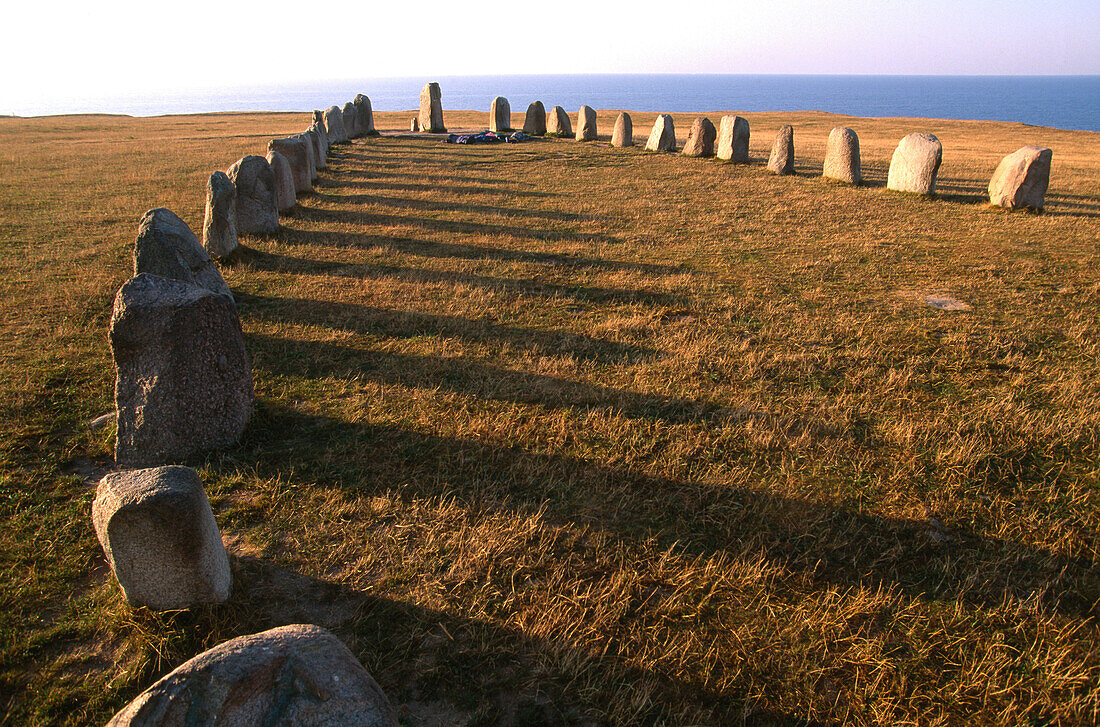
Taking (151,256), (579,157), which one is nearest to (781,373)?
(151,256)

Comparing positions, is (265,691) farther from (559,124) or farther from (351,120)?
(559,124)

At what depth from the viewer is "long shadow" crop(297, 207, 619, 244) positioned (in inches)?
427

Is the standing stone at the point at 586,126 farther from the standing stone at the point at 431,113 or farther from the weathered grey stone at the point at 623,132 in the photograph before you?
the standing stone at the point at 431,113

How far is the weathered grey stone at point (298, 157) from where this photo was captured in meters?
13.4

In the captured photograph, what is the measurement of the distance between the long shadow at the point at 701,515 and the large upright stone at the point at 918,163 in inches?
494

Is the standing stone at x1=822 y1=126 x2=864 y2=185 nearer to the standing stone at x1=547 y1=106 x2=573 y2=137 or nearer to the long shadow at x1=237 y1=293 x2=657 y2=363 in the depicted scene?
the long shadow at x1=237 y1=293 x2=657 y2=363

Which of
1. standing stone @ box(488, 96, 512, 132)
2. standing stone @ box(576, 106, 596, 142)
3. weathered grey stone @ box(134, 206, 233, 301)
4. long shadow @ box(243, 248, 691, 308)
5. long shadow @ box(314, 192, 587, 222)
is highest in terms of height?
standing stone @ box(488, 96, 512, 132)

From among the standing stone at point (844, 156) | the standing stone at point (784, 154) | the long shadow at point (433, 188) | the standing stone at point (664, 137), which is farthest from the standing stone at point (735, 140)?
the long shadow at point (433, 188)

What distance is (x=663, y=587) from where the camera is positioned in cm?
341

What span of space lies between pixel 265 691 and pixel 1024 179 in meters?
15.6

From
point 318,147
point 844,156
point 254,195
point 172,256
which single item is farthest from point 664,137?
point 172,256

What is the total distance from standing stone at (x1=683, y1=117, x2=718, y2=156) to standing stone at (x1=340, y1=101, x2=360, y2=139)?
43.8 feet

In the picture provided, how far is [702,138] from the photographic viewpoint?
20.1 m

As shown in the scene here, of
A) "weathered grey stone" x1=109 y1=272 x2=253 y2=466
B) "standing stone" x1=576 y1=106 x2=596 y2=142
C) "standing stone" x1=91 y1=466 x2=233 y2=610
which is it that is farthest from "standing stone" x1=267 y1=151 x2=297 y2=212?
"standing stone" x1=576 y1=106 x2=596 y2=142
